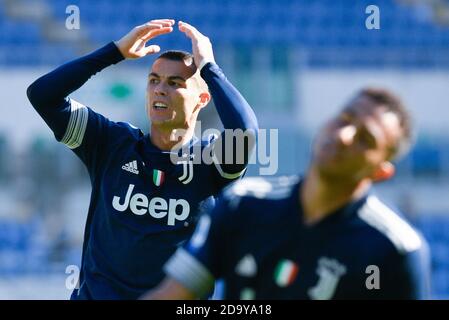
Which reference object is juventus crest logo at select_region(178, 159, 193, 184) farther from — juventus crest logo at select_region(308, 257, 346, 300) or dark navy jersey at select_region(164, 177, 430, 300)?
juventus crest logo at select_region(308, 257, 346, 300)

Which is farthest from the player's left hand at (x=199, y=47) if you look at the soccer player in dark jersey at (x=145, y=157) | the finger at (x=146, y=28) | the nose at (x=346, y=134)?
the nose at (x=346, y=134)

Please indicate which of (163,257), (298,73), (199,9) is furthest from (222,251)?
(199,9)

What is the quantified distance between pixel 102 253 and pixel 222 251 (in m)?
1.57

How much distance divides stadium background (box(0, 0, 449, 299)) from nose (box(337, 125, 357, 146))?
10.1m

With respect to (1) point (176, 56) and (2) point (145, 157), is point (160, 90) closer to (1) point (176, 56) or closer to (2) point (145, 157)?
(1) point (176, 56)

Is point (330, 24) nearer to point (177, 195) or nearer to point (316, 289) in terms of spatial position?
point (177, 195)

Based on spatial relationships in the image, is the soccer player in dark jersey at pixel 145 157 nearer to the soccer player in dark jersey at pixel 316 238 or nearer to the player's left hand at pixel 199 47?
the player's left hand at pixel 199 47

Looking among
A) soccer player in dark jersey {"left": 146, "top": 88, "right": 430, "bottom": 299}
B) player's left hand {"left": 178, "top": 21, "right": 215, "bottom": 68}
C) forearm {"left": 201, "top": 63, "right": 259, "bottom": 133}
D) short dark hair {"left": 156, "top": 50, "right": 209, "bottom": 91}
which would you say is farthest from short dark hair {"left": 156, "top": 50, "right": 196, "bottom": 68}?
soccer player in dark jersey {"left": 146, "top": 88, "right": 430, "bottom": 299}

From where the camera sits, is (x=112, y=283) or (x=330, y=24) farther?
(x=330, y=24)

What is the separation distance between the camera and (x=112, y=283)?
430 centimetres

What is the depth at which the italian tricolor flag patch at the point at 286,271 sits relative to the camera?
2869 mm

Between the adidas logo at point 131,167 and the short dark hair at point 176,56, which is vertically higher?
the short dark hair at point 176,56

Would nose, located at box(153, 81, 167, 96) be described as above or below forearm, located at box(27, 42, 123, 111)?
below

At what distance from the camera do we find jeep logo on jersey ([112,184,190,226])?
4371mm
